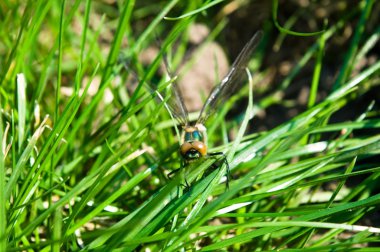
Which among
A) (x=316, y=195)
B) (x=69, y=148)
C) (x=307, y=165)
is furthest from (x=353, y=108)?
(x=69, y=148)

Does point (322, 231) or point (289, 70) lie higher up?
point (289, 70)

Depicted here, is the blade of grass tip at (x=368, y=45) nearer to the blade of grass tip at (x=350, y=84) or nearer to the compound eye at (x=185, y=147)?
the blade of grass tip at (x=350, y=84)

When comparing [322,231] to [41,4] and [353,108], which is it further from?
[41,4]

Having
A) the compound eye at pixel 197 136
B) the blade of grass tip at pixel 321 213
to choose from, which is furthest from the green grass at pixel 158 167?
the compound eye at pixel 197 136

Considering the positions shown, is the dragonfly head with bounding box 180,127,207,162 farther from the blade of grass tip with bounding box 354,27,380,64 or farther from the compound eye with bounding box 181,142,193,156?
the blade of grass tip with bounding box 354,27,380,64

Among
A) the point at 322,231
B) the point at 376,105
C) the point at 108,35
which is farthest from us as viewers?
the point at 108,35

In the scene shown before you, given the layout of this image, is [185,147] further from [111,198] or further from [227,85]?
[227,85]

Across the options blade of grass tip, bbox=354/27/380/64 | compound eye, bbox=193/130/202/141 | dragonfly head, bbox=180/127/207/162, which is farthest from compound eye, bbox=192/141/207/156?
blade of grass tip, bbox=354/27/380/64
